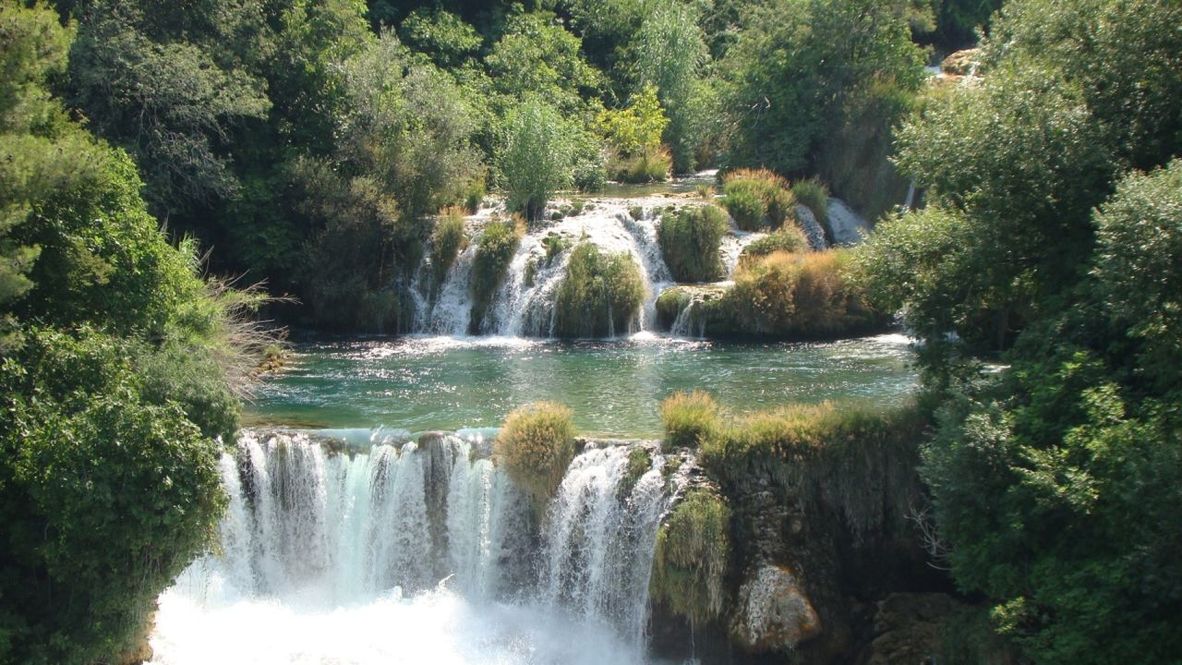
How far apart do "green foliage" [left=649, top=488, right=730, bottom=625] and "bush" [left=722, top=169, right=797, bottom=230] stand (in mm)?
14978

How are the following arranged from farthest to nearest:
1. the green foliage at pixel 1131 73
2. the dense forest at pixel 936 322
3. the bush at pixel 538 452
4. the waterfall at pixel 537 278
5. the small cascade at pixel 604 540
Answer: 1. the waterfall at pixel 537 278
2. the bush at pixel 538 452
3. the small cascade at pixel 604 540
4. the green foliage at pixel 1131 73
5. the dense forest at pixel 936 322

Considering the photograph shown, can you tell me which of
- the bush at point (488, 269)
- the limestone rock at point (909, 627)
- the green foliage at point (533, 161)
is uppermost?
the green foliage at point (533, 161)

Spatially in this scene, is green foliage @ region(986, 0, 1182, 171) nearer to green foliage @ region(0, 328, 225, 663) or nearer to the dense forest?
the dense forest

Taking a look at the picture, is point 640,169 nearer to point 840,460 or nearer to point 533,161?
point 533,161

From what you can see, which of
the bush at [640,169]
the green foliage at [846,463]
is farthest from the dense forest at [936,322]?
the bush at [640,169]

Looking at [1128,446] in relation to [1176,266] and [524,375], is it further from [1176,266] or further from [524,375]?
[524,375]

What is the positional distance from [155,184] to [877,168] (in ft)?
63.2

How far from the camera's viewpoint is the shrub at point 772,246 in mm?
27516

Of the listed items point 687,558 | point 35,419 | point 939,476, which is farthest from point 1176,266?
point 35,419

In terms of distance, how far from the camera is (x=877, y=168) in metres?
31.4

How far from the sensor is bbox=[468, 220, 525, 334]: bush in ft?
90.4

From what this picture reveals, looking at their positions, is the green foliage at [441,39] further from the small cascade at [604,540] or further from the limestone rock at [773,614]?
the limestone rock at [773,614]

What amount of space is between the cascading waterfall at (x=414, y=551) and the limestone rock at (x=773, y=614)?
1803mm

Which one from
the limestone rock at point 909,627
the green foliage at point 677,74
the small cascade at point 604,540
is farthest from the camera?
the green foliage at point 677,74
